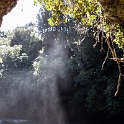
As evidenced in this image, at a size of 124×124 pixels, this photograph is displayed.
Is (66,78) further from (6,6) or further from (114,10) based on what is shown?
(114,10)

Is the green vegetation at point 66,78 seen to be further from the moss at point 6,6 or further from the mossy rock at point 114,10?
the mossy rock at point 114,10

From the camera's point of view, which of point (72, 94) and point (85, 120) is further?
point (72, 94)

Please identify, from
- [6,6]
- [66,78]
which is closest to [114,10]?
[6,6]

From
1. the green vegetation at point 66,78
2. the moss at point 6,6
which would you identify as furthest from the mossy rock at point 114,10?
the green vegetation at point 66,78

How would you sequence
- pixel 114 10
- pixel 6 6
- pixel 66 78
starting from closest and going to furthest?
pixel 114 10 → pixel 6 6 → pixel 66 78

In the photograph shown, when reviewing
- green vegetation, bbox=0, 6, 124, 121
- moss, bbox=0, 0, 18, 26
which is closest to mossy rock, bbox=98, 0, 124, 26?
moss, bbox=0, 0, 18, 26

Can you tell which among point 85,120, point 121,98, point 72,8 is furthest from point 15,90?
point 72,8

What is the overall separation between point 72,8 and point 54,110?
16662 millimetres

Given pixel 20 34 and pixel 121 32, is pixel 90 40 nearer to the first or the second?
pixel 121 32

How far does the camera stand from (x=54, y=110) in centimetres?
2105

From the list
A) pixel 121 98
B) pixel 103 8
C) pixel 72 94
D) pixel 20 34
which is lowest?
pixel 72 94

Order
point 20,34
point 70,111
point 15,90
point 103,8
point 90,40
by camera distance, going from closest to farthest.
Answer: point 103,8 < point 90,40 < point 70,111 < point 15,90 < point 20,34

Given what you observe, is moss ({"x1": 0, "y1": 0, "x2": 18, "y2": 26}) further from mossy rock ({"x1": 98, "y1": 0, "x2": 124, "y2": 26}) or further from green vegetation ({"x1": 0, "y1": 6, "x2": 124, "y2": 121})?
green vegetation ({"x1": 0, "y1": 6, "x2": 124, "y2": 121})

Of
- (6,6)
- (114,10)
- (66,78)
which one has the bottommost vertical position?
(66,78)
